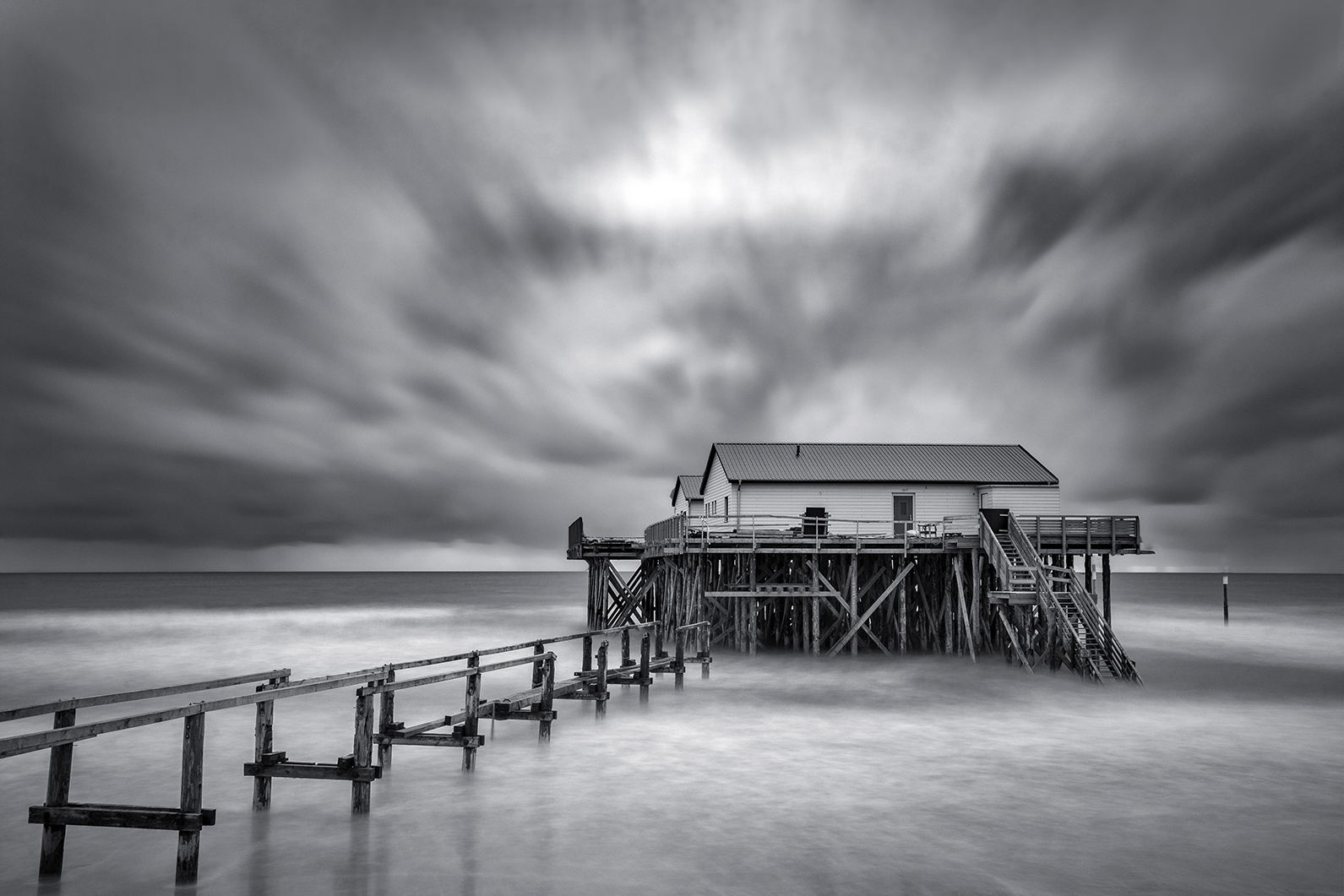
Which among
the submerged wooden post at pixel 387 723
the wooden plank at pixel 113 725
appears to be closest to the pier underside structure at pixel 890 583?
the submerged wooden post at pixel 387 723

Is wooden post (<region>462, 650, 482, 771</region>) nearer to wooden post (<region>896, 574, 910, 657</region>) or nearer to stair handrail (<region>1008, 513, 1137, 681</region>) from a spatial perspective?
stair handrail (<region>1008, 513, 1137, 681</region>)

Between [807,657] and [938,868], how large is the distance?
1975cm

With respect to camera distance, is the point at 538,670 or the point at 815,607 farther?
the point at 815,607

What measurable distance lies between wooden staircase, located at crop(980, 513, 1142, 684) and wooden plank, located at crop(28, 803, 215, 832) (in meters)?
21.2

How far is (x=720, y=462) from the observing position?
117ft

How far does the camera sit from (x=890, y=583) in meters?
31.2

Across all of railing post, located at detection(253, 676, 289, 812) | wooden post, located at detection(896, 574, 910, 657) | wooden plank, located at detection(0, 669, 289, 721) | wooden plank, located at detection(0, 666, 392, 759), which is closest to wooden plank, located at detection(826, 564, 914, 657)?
wooden post, located at detection(896, 574, 910, 657)

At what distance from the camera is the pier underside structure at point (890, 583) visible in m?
27.2

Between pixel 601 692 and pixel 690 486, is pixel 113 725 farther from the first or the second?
pixel 690 486

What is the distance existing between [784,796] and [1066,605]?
16.3 m

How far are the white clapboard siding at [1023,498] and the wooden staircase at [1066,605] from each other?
305 inches

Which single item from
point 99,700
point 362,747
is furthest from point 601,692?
point 99,700

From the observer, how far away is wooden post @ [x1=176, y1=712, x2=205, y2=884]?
8031 mm

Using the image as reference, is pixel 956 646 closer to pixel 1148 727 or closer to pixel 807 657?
pixel 807 657
